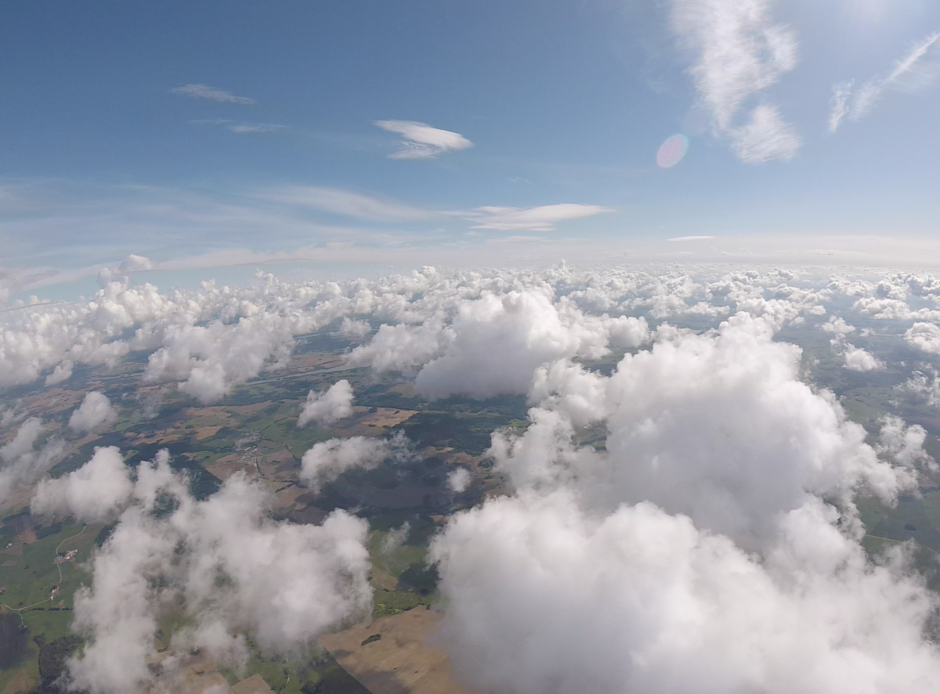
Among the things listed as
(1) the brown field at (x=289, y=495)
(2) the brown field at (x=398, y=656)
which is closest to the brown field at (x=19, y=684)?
(2) the brown field at (x=398, y=656)

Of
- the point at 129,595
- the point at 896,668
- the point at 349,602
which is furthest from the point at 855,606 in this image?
the point at 129,595

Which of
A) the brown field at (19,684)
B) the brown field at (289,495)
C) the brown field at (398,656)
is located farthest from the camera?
the brown field at (289,495)

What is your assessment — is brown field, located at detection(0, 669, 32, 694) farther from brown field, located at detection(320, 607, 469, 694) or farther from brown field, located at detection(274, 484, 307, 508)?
brown field, located at detection(274, 484, 307, 508)

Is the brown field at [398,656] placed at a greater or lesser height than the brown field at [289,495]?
greater

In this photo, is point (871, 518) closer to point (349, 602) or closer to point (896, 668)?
point (896, 668)

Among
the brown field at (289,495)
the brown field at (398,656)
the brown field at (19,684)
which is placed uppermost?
the brown field at (398,656)

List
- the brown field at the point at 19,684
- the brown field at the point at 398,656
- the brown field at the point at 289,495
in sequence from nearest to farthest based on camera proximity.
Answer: the brown field at the point at 398,656
the brown field at the point at 19,684
the brown field at the point at 289,495

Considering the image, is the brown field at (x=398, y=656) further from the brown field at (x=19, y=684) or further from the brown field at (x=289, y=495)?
the brown field at (x=289, y=495)

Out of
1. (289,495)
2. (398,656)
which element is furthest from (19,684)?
(398,656)
